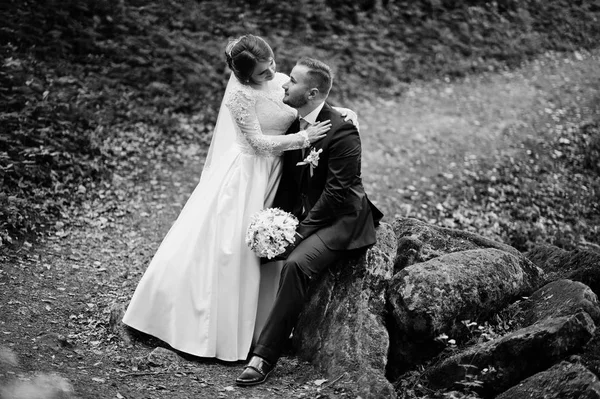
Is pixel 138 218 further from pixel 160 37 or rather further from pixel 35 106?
pixel 160 37

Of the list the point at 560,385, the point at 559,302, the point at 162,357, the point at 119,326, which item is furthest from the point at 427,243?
the point at 119,326

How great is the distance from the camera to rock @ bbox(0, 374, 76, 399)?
4297mm

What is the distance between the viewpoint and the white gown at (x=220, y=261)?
17.1 feet

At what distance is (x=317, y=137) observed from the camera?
5.21 meters

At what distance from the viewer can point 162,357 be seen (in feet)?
16.5

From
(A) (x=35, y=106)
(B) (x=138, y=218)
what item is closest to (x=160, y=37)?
(A) (x=35, y=106)

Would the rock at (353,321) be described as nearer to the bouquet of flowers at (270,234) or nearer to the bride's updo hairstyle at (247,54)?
the bouquet of flowers at (270,234)

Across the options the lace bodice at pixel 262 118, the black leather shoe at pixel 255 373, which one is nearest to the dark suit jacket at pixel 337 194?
the lace bodice at pixel 262 118

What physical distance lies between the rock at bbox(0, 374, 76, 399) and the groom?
1.31 meters

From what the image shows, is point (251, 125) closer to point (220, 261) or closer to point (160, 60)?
point (220, 261)

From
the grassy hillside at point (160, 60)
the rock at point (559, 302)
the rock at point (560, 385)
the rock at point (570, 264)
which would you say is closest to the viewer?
the rock at point (560, 385)

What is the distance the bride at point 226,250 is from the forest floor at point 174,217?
24 cm

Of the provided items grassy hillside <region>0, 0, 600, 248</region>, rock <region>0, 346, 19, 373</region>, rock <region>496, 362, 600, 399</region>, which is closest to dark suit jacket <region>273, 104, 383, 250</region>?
rock <region>496, 362, 600, 399</region>

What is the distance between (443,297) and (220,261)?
1.83 metres
